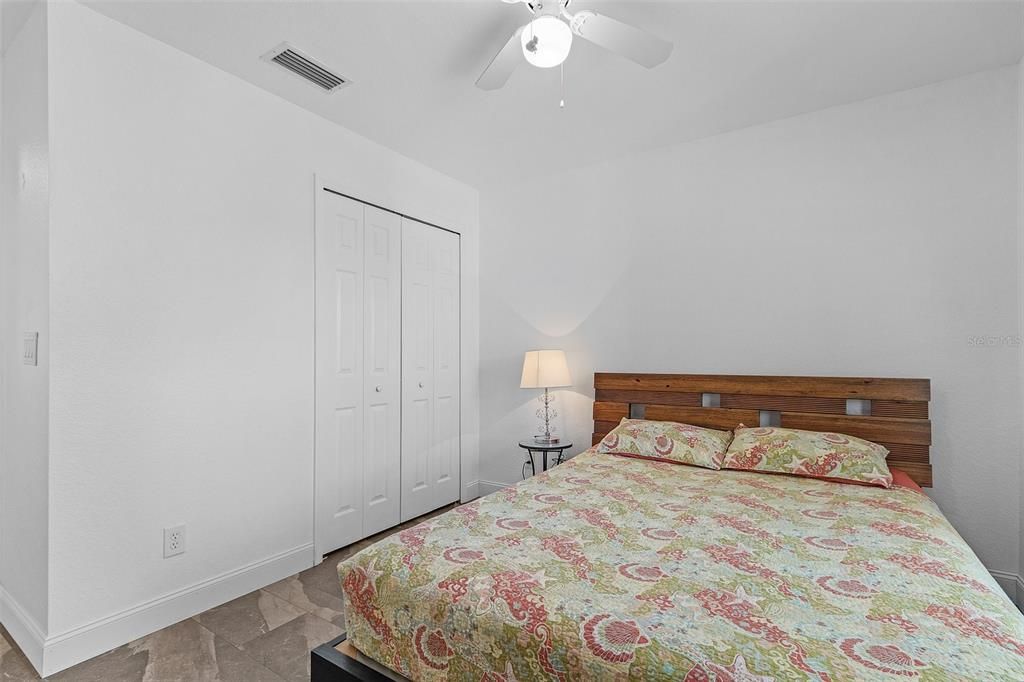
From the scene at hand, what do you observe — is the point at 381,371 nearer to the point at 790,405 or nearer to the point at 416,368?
the point at 416,368

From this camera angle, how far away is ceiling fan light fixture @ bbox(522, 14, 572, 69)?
1712 mm

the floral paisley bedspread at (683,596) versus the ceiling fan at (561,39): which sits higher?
the ceiling fan at (561,39)

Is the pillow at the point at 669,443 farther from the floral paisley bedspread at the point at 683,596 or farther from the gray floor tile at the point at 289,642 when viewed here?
the gray floor tile at the point at 289,642

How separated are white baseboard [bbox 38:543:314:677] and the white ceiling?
8.00ft

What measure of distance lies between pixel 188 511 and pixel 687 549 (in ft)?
7.05

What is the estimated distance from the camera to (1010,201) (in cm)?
249

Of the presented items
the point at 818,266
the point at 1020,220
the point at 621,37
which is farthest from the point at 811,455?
the point at 621,37

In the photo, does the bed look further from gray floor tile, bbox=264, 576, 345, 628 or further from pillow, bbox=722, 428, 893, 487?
gray floor tile, bbox=264, 576, 345, 628

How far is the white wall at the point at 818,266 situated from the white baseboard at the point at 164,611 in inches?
70.5

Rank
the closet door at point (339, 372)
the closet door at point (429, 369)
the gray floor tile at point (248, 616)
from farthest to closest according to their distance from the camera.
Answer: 1. the closet door at point (429, 369)
2. the closet door at point (339, 372)
3. the gray floor tile at point (248, 616)

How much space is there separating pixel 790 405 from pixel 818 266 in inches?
31.3

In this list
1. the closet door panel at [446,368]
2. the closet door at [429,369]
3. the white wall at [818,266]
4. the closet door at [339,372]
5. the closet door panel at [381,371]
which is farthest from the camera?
the closet door panel at [446,368]

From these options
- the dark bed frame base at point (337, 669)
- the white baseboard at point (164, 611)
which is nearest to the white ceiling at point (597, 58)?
the dark bed frame base at point (337, 669)

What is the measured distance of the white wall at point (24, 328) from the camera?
2014 millimetres
